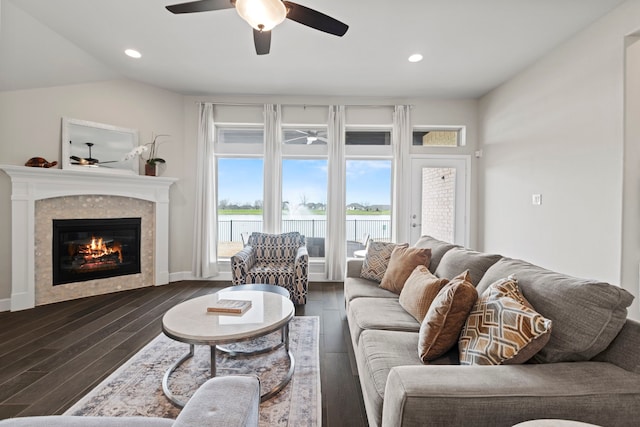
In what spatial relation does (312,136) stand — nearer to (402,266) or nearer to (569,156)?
(402,266)

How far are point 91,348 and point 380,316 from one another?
2427mm

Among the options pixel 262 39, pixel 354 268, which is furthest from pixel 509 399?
pixel 262 39

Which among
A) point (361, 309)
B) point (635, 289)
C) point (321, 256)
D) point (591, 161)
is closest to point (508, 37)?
point (591, 161)

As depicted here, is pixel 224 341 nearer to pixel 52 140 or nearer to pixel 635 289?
pixel 635 289

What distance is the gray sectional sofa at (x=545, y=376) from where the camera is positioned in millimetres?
959

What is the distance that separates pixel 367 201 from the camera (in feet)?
15.5

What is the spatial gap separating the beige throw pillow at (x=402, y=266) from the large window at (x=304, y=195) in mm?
2127

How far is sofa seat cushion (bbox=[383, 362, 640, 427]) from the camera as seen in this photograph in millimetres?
952

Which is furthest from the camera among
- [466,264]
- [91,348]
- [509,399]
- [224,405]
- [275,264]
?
[275,264]

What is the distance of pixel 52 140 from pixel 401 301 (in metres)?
4.44

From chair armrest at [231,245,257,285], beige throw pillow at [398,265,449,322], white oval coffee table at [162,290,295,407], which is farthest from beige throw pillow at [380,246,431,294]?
chair armrest at [231,245,257,285]

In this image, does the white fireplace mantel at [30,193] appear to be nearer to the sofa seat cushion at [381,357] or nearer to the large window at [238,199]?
the large window at [238,199]

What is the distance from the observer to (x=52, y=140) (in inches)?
139

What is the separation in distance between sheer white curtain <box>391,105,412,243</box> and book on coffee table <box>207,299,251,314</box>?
306 cm
